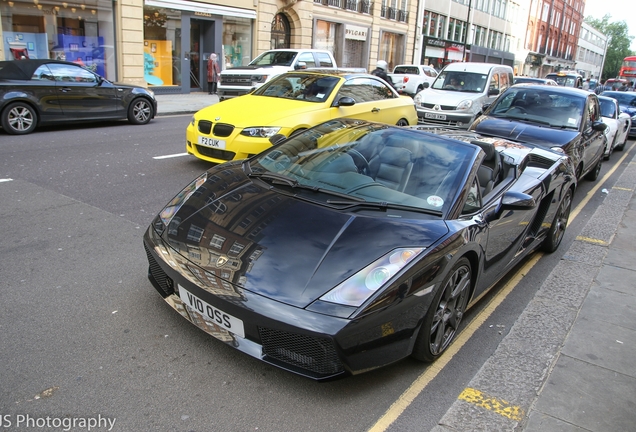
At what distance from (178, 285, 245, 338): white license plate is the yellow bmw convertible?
4.49 meters

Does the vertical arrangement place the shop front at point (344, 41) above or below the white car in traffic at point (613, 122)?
above

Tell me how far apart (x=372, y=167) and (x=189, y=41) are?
2002cm

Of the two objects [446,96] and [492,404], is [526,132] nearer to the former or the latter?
[492,404]

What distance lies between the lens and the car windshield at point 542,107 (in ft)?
28.4

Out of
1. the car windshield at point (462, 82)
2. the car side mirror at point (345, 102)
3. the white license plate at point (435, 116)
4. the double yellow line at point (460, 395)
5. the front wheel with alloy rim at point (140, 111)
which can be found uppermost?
the car windshield at point (462, 82)

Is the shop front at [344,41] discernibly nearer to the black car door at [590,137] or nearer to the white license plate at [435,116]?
the white license plate at [435,116]

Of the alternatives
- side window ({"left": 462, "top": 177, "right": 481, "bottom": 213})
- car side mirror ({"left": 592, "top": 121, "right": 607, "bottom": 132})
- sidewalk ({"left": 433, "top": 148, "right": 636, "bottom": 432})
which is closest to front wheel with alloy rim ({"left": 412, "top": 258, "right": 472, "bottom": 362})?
sidewalk ({"left": 433, "top": 148, "right": 636, "bottom": 432})

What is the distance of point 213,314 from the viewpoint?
2.97 metres

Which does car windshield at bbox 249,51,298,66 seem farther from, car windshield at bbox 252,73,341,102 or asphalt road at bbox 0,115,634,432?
asphalt road at bbox 0,115,634,432

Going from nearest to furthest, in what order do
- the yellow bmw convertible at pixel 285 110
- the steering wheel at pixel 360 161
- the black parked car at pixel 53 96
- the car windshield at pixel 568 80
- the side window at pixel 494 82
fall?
the steering wheel at pixel 360 161, the yellow bmw convertible at pixel 285 110, the black parked car at pixel 53 96, the side window at pixel 494 82, the car windshield at pixel 568 80

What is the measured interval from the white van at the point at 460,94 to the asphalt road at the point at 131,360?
8896 millimetres

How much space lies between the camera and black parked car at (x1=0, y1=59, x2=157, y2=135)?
10180 mm

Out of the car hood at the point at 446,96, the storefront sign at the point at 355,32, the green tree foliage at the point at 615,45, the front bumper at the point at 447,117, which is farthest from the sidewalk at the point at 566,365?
the green tree foliage at the point at 615,45

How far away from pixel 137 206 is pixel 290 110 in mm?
3016
